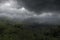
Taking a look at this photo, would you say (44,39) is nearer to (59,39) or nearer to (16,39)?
(59,39)

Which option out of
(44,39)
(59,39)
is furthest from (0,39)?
(59,39)

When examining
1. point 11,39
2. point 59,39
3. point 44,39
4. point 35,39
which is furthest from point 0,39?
point 59,39

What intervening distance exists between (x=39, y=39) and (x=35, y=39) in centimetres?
707

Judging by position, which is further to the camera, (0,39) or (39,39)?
(39,39)

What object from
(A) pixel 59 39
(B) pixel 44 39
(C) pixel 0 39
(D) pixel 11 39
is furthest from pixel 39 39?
(C) pixel 0 39

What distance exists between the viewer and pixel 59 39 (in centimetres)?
16550

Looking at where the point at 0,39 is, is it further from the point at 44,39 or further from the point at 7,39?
the point at 44,39

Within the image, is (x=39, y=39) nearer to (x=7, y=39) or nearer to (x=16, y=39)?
(x=16, y=39)

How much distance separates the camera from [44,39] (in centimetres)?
16888

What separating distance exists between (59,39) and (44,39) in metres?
18.9

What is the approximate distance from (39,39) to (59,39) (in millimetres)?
25496

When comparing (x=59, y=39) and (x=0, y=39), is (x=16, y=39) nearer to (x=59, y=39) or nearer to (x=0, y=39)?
(x=0, y=39)

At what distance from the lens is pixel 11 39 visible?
172250 mm

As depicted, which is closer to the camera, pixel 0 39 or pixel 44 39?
pixel 0 39
